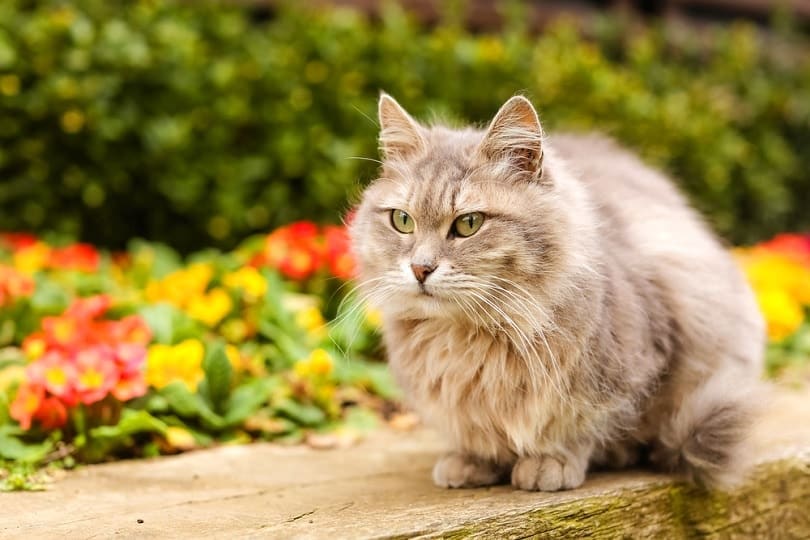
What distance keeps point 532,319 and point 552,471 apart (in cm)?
41

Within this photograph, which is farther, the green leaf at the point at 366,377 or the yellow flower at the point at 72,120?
the yellow flower at the point at 72,120

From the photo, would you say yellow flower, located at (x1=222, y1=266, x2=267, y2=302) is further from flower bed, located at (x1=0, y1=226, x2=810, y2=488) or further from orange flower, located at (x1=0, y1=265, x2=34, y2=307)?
orange flower, located at (x1=0, y1=265, x2=34, y2=307)

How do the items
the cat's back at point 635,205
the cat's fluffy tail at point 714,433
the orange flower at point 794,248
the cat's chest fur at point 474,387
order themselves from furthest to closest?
the orange flower at point 794,248 → the cat's back at point 635,205 → the cat's fluffy tail at point 714,433 → the cat's chest fur at point 474,387

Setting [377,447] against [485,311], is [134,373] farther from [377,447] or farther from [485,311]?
[485,311]

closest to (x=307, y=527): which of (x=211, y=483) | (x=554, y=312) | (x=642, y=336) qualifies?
(x=211, y=483)

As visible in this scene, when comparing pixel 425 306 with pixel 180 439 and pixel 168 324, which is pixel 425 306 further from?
pixel 168 324

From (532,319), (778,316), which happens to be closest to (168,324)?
(532,319)

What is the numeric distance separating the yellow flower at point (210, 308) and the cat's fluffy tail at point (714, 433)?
5.63 feet

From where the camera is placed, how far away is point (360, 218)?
2291mm

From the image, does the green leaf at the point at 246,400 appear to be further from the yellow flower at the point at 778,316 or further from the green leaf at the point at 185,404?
the yellow flower at the point at 778,316

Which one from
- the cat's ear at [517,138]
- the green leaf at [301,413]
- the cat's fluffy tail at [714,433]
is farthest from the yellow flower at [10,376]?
the cat's fluffy tail at [714,433]

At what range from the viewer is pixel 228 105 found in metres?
4.29

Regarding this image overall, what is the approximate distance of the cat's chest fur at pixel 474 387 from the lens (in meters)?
2.12

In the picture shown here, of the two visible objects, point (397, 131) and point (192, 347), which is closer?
point (397, 131)
